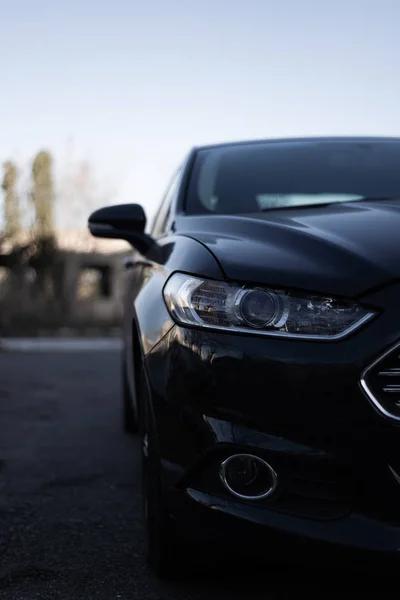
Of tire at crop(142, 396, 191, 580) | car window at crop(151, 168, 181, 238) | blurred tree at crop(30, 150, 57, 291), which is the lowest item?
blurred tree at crop(30, 150, 57, 291)

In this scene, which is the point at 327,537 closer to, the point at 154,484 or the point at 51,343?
the point at 154,484

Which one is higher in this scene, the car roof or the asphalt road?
the car roof

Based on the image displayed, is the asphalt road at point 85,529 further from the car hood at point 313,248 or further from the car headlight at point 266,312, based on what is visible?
the car hood at point 313,248

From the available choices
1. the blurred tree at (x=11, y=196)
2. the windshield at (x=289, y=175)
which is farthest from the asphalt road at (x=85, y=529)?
the blurred tree at (x=11, y=196)

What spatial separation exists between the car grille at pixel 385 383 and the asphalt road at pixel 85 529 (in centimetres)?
48

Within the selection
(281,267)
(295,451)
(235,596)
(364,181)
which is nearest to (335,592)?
(235,596)

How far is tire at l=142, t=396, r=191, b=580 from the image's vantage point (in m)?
2.40

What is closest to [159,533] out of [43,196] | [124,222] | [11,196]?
[124,222]

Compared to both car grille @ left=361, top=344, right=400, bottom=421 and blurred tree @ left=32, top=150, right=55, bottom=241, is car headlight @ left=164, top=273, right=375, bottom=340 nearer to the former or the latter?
car grille @ left=361, top=344, right=400, bottom=421

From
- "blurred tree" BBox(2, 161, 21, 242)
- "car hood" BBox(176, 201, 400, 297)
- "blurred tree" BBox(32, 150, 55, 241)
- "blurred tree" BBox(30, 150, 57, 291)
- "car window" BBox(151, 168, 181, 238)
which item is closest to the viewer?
"car hood" BBox(176, 201, 400, 297)

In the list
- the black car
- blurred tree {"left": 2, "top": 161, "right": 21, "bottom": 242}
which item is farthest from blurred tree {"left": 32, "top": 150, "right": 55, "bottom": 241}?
the black car

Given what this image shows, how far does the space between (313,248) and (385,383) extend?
488 millimetres

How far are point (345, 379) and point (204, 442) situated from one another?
41 centimetres

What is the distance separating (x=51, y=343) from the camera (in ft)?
61.4
